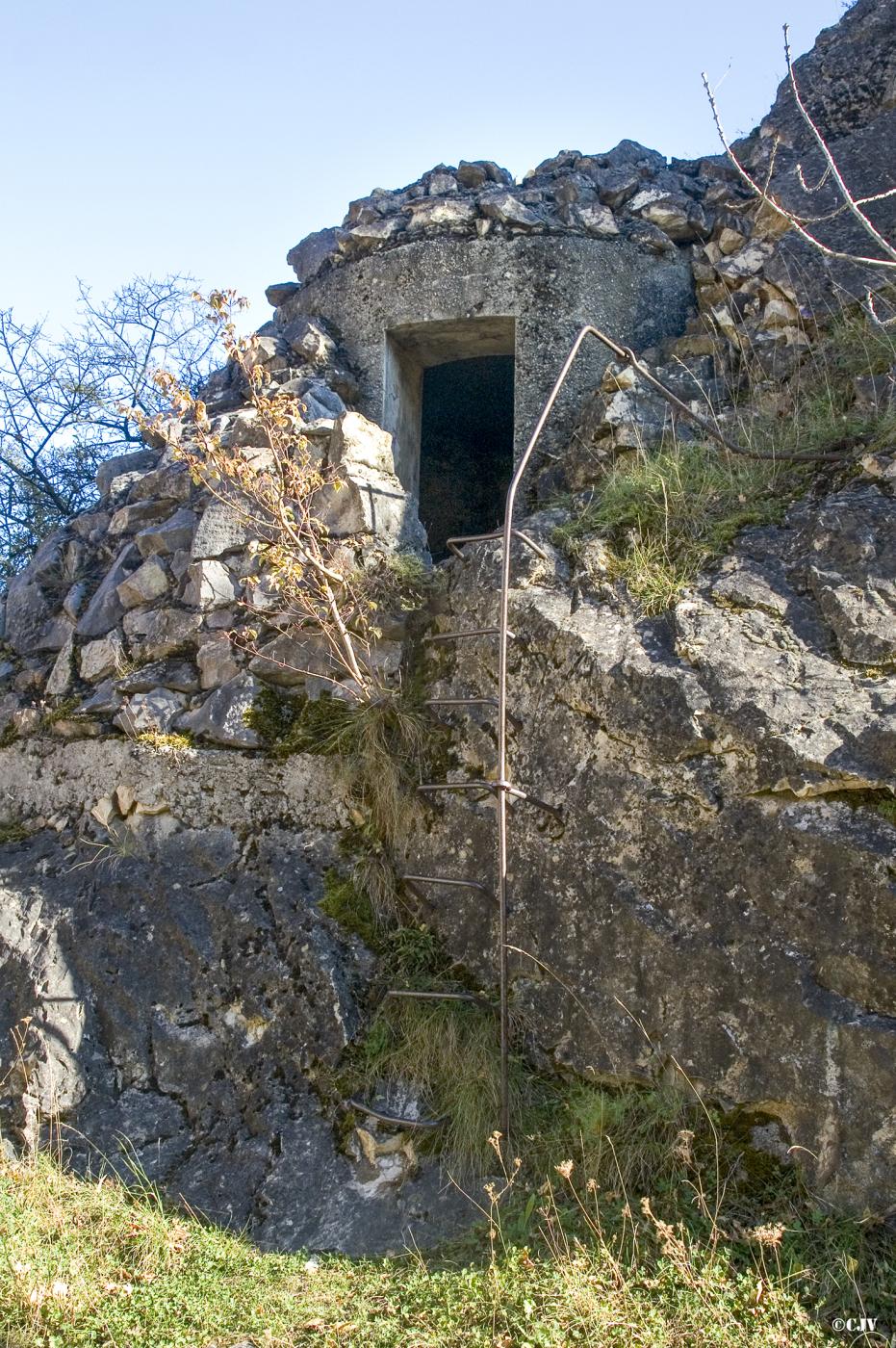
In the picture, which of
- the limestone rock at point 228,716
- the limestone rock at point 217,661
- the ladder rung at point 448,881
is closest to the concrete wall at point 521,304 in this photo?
the limestone rock at point 217,661

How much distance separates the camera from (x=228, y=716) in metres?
4.81

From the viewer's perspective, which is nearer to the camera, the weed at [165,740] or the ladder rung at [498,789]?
the ladder rung at [498,789]

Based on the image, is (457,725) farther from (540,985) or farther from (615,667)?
(540,985)

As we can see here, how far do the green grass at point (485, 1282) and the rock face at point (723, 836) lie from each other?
1.13 feet

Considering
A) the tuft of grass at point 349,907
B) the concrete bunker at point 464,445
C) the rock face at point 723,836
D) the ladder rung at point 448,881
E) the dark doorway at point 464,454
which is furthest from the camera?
the dark doorway at point 464,454

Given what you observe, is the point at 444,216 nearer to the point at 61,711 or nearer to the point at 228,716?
the point at 228,716

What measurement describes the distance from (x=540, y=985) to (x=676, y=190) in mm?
4995

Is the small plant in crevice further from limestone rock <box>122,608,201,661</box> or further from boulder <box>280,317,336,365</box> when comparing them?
boulder <box>280,317,336,365</box>

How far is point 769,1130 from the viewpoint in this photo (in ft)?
11.2

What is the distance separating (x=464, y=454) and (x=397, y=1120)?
618 cm

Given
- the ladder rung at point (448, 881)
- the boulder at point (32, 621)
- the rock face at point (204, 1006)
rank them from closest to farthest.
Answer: the rock face at point (204, 1006)
the ladder rung at point (448, 881)
the boulder at point (32, 621)

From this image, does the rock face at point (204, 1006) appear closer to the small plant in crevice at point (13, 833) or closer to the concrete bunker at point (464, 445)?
the small plant in crevice at point (13, 833)

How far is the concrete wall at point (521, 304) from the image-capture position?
6.21 meters

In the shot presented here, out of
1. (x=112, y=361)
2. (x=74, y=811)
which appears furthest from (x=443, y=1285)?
(x=112, y=361)
